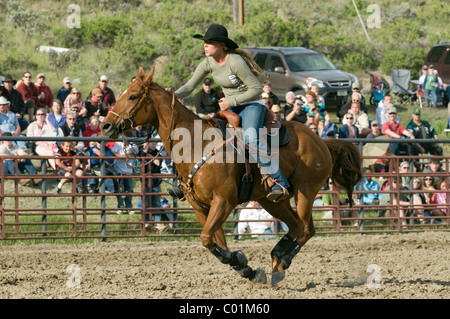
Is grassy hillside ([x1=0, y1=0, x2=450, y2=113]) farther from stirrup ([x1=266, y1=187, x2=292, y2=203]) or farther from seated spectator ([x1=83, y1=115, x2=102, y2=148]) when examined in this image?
stirrup ([x1=266, y1=187, x2=292, y2=203])

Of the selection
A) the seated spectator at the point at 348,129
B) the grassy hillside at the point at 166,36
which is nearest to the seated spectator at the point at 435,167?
the seated spectator at the point at 348,129

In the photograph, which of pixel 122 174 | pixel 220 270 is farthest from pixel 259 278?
pixel 122 174

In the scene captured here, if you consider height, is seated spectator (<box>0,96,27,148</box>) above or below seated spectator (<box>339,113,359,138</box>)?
above

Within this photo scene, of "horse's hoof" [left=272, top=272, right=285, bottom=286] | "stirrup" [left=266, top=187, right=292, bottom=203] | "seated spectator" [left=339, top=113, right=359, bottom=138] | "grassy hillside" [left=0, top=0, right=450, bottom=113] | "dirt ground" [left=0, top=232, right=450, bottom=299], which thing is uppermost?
"grassy hillside" [left=0, top=0, right=450, bottom=113]

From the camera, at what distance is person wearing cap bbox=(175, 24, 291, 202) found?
24.6 ft

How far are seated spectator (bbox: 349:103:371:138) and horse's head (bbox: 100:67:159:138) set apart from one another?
7.54 m

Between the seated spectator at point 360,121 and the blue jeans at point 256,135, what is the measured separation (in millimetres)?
6783

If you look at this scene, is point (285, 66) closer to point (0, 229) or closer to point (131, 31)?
point (131, 31)

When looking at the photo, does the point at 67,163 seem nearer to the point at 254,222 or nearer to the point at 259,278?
the point at 254,222

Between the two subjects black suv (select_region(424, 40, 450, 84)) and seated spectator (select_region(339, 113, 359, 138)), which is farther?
black suv (select_region(424, 40, 450, 84))

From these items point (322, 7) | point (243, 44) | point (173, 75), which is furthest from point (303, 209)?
point (322, 7)

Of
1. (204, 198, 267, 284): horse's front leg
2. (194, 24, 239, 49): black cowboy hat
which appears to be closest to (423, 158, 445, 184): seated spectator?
(204, 198, 267, 284): horse's front leg

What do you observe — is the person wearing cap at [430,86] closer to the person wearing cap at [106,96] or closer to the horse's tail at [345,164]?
the person wearing cap at [106,96]

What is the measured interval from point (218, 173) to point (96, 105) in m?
7.87
